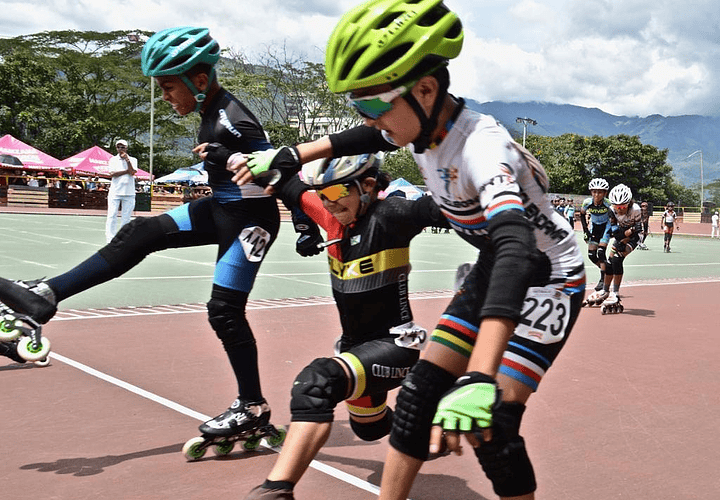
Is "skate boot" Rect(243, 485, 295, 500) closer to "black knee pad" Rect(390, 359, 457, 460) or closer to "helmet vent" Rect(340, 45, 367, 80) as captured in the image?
"black knee pad" Rect(390, 359, 457, 460)

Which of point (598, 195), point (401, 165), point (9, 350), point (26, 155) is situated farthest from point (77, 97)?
point (9, 350)

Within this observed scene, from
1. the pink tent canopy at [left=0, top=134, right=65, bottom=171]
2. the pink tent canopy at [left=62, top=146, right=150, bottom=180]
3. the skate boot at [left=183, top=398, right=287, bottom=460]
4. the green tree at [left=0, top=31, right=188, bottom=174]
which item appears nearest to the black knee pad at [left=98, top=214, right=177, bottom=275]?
the skate boot at [left=183, top=398, right=287, bottom=460]

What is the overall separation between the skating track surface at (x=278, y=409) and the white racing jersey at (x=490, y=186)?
1.50 m

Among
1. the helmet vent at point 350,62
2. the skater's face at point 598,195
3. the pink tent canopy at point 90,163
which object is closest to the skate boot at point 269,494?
the helmet vent at point 350,62

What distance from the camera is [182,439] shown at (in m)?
4.80

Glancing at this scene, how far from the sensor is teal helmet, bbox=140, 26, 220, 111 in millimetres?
4250

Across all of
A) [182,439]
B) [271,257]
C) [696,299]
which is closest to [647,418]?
[182,439]

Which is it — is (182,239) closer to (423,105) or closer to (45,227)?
(423,105)

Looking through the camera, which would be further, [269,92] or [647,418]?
[269,92]

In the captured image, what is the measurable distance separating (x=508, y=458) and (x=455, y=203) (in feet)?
3.04

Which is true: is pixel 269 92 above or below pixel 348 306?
above

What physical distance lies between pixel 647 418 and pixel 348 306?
2.86 metres

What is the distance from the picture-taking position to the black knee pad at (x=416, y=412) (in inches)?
111

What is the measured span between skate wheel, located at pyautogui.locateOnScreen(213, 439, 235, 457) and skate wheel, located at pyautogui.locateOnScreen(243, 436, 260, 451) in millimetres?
97
